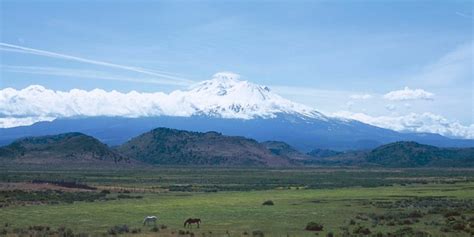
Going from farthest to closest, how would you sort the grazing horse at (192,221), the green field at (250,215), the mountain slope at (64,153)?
the mountain slope at (64,153)
the grazing horse at (192,221)
the green field at (250,215)

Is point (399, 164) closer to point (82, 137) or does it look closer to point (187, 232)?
point (82, 137)

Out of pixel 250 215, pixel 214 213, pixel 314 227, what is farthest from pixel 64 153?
pixel 314 227

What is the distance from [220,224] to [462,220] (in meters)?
14.5

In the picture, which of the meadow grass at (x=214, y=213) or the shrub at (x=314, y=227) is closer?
the shrub at (x=314, y=227)

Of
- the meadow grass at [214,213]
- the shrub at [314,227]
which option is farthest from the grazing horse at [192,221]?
the shrub at [314,227]

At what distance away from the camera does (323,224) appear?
125 feet

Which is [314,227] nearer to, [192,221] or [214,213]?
[192,221]

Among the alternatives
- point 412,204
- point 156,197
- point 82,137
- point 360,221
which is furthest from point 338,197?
point 82,137

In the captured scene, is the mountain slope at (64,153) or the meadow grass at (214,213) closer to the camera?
the meadow grass at (214,213)

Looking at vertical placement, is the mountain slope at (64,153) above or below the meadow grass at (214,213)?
above

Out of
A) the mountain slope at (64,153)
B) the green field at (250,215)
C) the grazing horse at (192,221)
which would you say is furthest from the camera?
the mountain slope at (64,153)

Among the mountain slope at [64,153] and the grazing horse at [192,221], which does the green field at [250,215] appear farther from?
the mountain slope at [64,153]

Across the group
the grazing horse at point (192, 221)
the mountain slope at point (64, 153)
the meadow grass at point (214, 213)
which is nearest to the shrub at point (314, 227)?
the meadow grass at point (214, 213)

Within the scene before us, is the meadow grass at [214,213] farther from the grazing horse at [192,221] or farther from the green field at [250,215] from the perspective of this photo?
the grazing horse at [192,221]
